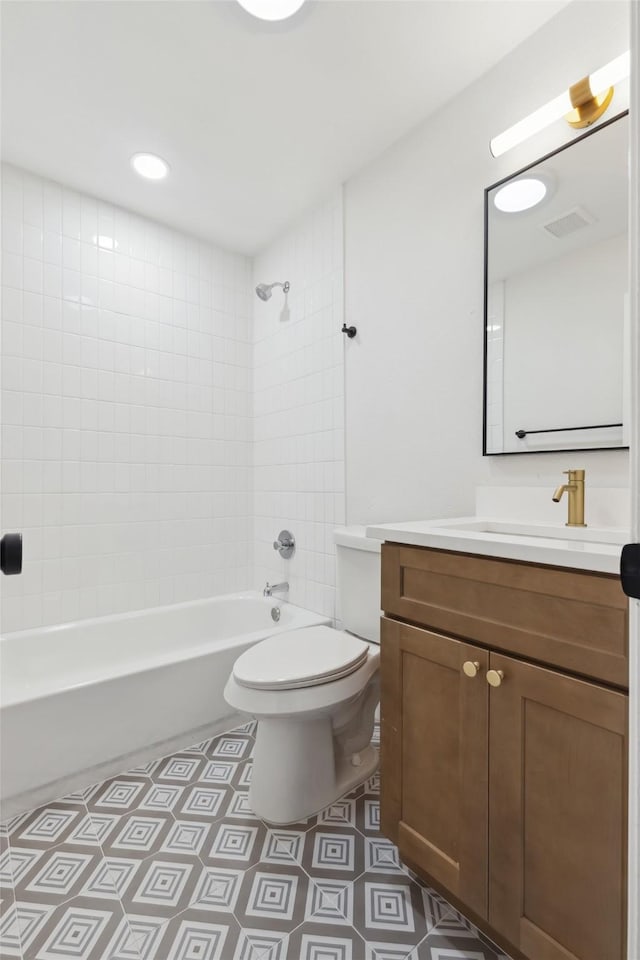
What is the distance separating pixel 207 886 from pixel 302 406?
1.87m

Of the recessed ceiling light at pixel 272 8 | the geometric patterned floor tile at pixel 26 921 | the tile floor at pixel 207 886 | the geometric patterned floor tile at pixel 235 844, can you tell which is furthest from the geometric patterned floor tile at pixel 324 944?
the recessed ceiling light at pixel 272 8

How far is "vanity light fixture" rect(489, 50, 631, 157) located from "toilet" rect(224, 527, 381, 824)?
130 centimetres

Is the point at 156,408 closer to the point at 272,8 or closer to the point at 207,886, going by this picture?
the point at 272,8

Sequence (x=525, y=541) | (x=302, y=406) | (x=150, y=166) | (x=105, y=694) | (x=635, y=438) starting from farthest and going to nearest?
(x=302, y=406) → (x=150, y=166) → (x=105, y=694) → (x=525, y=541) → (x=635, y=438)

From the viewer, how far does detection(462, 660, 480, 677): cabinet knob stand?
3.15 ft

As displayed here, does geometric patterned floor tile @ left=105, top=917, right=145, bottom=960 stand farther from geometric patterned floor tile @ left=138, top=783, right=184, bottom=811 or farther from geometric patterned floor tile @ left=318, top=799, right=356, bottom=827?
geometric patterned floor tile @ left=318, top=799, right=356, bottom=827

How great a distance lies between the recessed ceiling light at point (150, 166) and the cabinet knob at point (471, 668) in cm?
216

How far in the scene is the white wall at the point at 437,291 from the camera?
136cm

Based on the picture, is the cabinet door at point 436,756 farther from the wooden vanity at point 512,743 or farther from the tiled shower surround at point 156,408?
the tiled shower surround at point 156,408

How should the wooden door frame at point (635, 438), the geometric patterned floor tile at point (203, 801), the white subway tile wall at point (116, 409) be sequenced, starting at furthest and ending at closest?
1. the white subway tile wall at point (116, 409)
2. the geometric patterned floor tile at point (203, 801)
3. the wooden door frame at point (635, 438)

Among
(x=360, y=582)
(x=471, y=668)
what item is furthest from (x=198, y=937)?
(x=360, y=582)

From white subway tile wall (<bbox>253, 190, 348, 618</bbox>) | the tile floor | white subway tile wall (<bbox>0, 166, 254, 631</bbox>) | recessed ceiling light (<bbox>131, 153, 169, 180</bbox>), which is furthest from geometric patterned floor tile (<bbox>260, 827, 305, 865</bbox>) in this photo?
recessed ceiling light (<bbox>131, 153, 169, 180</bbox>)

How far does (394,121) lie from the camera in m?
1.76

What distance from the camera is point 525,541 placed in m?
0.94
